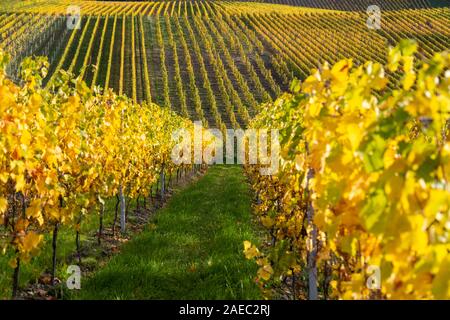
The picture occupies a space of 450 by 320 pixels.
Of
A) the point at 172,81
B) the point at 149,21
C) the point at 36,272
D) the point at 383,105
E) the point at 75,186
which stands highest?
the point at 149,21

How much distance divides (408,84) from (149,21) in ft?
245

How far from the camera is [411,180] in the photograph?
2025mm

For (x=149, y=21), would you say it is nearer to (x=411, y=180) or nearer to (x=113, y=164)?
(x=113, y=164)

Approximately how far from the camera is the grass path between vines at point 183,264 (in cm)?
564

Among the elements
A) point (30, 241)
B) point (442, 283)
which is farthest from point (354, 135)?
point (30, 241)

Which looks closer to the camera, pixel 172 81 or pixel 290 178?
pixel 290 178

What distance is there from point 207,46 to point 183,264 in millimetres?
57908

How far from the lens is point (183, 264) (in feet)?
22.8
